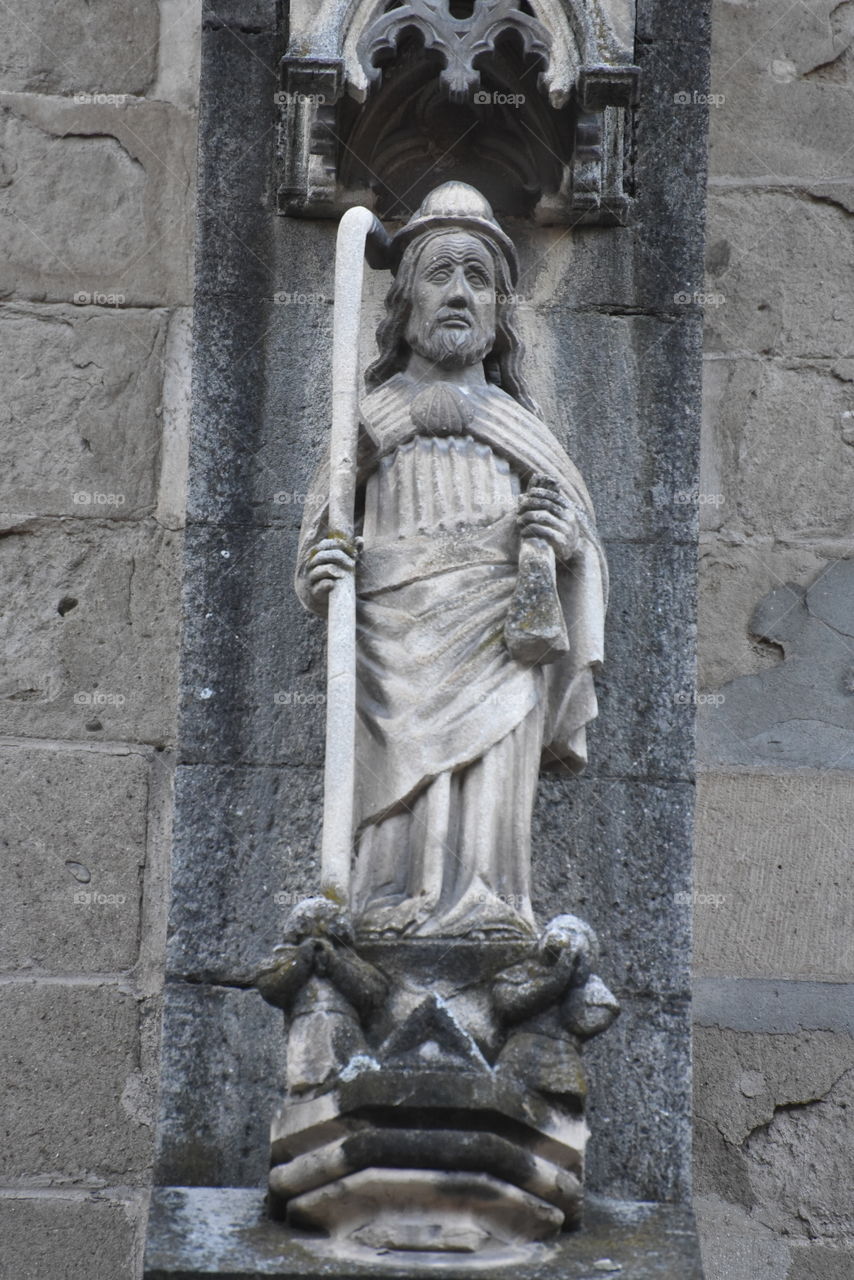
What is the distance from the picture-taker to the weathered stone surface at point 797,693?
6.30 m

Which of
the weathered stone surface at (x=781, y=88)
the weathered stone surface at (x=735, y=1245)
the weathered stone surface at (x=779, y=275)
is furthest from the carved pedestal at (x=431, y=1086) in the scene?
the weathered stone surface at (x=781, y=88)

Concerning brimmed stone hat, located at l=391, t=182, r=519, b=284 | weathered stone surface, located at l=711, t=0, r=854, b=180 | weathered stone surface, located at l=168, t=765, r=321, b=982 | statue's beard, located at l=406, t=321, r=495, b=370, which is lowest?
weathered stone surface, located at l=168, t=765, r=321, b=982

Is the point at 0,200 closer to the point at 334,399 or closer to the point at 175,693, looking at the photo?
the point at 175,693

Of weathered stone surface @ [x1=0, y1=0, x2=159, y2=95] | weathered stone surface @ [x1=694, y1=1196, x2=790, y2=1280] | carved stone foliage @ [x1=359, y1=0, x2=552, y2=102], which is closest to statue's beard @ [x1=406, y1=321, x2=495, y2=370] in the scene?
carved stone foliage @ [x1=359, y1=0, x2=552, y2=102]

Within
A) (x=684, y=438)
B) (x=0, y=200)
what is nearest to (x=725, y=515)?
(x=684, y=438)

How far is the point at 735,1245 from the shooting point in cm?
588

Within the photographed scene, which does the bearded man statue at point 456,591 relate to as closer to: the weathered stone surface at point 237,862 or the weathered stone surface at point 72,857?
the weathered stone surface at point 237,862

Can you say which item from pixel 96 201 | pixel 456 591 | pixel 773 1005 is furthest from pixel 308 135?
pixel 773 1005

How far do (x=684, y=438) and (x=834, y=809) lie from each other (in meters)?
0.99

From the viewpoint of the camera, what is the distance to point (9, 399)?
21.6ft

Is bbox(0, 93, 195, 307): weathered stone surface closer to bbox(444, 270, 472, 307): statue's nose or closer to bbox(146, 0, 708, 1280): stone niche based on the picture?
bbox(146, 0, 708, 1280): stone niche

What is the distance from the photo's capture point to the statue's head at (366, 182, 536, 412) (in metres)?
5.52

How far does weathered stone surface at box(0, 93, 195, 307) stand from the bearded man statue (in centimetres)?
118

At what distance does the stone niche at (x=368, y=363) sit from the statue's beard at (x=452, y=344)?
0.37 m
